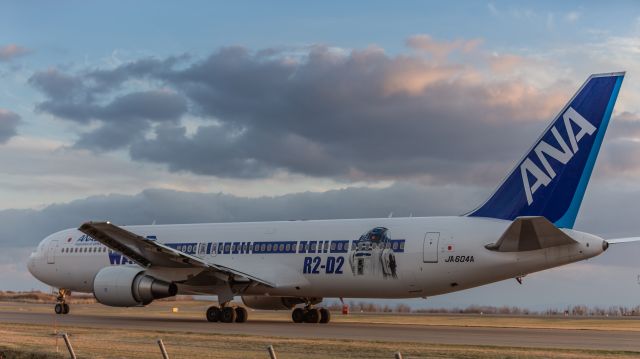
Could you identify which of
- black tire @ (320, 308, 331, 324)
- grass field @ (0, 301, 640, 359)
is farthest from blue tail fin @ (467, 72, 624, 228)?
black tire @ (320, 308, 331, 324)

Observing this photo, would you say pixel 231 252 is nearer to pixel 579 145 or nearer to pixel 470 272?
pixel 470 272

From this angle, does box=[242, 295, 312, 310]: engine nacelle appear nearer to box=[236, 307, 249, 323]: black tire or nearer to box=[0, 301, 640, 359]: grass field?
box=[236, 307, 249, 323]: black tire

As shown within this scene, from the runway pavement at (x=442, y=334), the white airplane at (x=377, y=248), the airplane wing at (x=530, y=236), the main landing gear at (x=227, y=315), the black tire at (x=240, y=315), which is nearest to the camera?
the runway pavement at (x=442, y=334)

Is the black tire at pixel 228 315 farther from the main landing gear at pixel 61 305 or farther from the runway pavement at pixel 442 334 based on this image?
the main landing gear at pixel 61 305

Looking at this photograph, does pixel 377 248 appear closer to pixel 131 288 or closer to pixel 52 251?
pixel 131 288

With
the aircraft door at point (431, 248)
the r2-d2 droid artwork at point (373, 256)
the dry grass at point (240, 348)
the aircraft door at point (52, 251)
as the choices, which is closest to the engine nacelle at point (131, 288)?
the dry grass at point (240, 348)

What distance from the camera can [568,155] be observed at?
25328 mm

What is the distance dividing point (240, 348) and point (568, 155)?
12038mm

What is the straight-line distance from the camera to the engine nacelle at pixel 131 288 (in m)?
30.4

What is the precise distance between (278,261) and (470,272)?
8.04 metres

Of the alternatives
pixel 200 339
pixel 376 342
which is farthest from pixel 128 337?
pixel 376 342

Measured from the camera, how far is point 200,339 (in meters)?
21.8

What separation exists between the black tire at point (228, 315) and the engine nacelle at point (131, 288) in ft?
6.65

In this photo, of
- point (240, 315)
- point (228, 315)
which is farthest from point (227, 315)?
point (240, 315)
